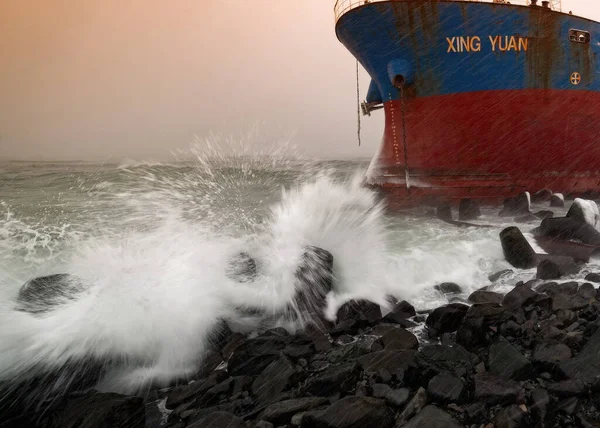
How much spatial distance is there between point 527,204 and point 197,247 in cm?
907

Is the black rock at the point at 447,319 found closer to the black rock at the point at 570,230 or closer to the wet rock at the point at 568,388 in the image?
the wet rock at the point at 568,388

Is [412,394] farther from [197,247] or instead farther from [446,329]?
[197,247]

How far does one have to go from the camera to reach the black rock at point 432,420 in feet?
7.25

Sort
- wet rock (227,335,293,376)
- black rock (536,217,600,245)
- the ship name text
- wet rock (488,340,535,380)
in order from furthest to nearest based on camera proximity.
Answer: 1. the ship name text
2. black rock (536,217,600,245)
3. wet rock (227,335,293,376)
4. wet rock (488,340,535,380)

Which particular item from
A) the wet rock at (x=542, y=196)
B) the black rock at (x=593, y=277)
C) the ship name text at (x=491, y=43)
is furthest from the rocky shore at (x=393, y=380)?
the ship name text at (x=491, y=43)

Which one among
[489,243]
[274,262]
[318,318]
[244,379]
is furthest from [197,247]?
[489,243]

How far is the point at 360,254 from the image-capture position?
5.78m

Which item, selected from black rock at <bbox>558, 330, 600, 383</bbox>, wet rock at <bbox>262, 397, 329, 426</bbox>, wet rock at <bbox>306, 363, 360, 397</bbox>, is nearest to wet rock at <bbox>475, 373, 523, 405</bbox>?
black rock at <bbox>558, 330, 600, 383</bbox>

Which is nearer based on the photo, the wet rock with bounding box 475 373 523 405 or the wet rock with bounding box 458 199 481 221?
the wet rock with bounding box 475 373 523 405

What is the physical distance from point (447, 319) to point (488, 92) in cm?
929

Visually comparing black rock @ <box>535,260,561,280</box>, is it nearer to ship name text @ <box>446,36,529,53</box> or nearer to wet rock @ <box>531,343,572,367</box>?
wet rock @ <box>531,343,572,367</box>

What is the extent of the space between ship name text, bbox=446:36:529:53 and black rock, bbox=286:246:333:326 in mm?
8862

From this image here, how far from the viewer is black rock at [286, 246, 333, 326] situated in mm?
4341

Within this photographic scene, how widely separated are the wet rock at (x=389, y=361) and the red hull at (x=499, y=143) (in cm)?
879
